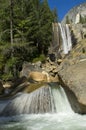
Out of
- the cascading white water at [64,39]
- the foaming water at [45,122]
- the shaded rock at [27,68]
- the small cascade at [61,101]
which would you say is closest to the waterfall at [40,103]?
the small cascade at [61,101]

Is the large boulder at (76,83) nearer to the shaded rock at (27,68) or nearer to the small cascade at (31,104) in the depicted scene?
the small cascade at (31,104)

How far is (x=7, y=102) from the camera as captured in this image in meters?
17.6

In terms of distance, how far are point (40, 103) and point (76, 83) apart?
279cm

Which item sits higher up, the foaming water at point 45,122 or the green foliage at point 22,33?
the green foliage at point 22,33

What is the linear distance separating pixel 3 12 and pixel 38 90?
52.8ft

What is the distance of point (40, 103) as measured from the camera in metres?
16.6

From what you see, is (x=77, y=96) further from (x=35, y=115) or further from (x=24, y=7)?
(x=24, y=7)

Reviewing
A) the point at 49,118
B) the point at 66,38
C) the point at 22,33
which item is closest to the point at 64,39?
the point at 66,38

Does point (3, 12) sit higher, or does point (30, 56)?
point (3, 12)

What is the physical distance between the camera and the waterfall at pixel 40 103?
53.4ft

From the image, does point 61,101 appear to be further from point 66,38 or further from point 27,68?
point 66,38

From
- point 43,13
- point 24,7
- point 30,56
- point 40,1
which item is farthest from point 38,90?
point 40,1

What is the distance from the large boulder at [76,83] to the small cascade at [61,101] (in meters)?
0.58

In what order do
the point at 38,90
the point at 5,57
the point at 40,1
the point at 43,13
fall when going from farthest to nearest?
the point at 40,1 < the point at 43,13 < the point at 5,57 < the point at 38,90
